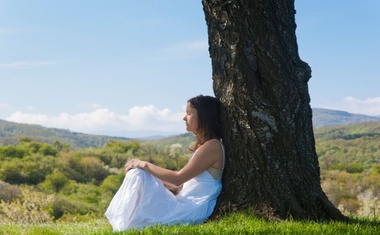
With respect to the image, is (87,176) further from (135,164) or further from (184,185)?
(135,164)

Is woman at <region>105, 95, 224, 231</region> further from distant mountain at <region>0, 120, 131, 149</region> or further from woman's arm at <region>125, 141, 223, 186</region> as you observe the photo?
distant mountain at <region>0, 120, 131, 149</region>

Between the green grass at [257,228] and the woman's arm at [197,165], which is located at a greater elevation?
the woman's arm at [197,165]

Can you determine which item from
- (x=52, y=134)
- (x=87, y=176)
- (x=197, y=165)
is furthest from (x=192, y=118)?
(x=52, y=134)

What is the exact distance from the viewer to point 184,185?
5656 millimetres

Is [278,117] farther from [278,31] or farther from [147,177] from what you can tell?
[147,177]

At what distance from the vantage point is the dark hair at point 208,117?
5539 mm

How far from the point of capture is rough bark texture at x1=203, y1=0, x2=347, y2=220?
530cm

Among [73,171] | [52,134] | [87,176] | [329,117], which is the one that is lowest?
[87,176]

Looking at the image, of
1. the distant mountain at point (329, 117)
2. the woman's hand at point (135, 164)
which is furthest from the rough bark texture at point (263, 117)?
the distant mountain at point (329, 117)

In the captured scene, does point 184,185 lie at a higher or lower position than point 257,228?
higher

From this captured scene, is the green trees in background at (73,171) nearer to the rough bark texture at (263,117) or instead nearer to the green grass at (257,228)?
the rough bark texture at (263,117)

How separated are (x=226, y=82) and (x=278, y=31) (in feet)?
2.40

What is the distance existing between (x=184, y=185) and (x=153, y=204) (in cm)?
53

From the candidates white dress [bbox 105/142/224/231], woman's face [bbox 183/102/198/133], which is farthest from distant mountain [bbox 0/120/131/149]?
white dress [bbox 105/142/224/231]
